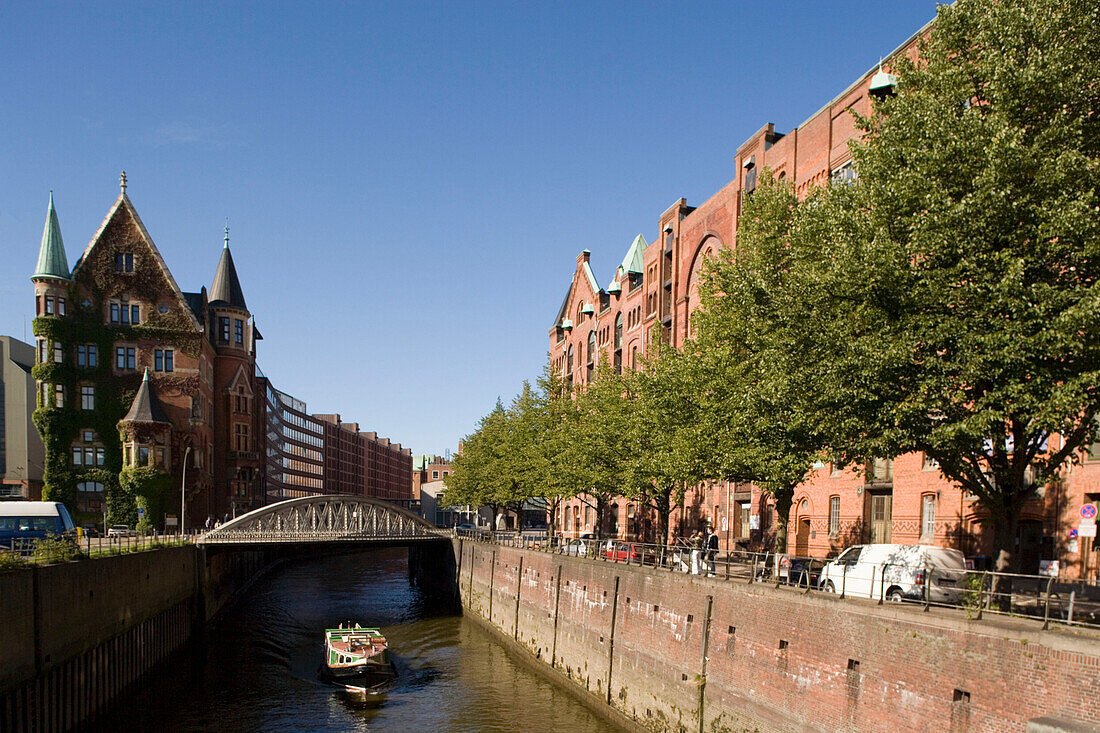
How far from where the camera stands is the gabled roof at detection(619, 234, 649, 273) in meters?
72.4

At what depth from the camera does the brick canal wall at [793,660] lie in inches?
590

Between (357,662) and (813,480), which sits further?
(813,480)

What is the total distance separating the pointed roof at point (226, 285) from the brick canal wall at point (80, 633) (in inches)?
1757

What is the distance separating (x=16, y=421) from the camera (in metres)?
101

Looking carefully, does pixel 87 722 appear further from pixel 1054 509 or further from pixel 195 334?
pixel 195 334

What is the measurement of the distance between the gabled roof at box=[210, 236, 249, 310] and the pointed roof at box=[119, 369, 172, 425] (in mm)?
16987

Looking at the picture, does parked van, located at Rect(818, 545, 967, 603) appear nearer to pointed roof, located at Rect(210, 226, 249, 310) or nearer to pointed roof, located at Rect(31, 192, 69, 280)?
pointed roof, located at Rect(31, 192, 69, 280)

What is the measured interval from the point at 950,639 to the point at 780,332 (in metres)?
9.40

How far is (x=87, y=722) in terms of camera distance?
29328 mm

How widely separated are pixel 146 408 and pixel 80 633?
44403 mm

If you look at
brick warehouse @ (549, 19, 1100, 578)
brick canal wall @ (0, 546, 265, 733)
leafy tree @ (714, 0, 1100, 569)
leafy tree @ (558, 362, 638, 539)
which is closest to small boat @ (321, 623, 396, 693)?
brick canal wall @ (0, 546, 265, 733)

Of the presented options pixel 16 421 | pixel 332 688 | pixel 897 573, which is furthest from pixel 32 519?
pixel 16 421

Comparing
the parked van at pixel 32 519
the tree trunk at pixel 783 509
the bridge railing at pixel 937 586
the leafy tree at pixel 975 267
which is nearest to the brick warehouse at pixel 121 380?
the parked van at pixel 32 519

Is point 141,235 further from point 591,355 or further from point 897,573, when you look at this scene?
point 897,573
